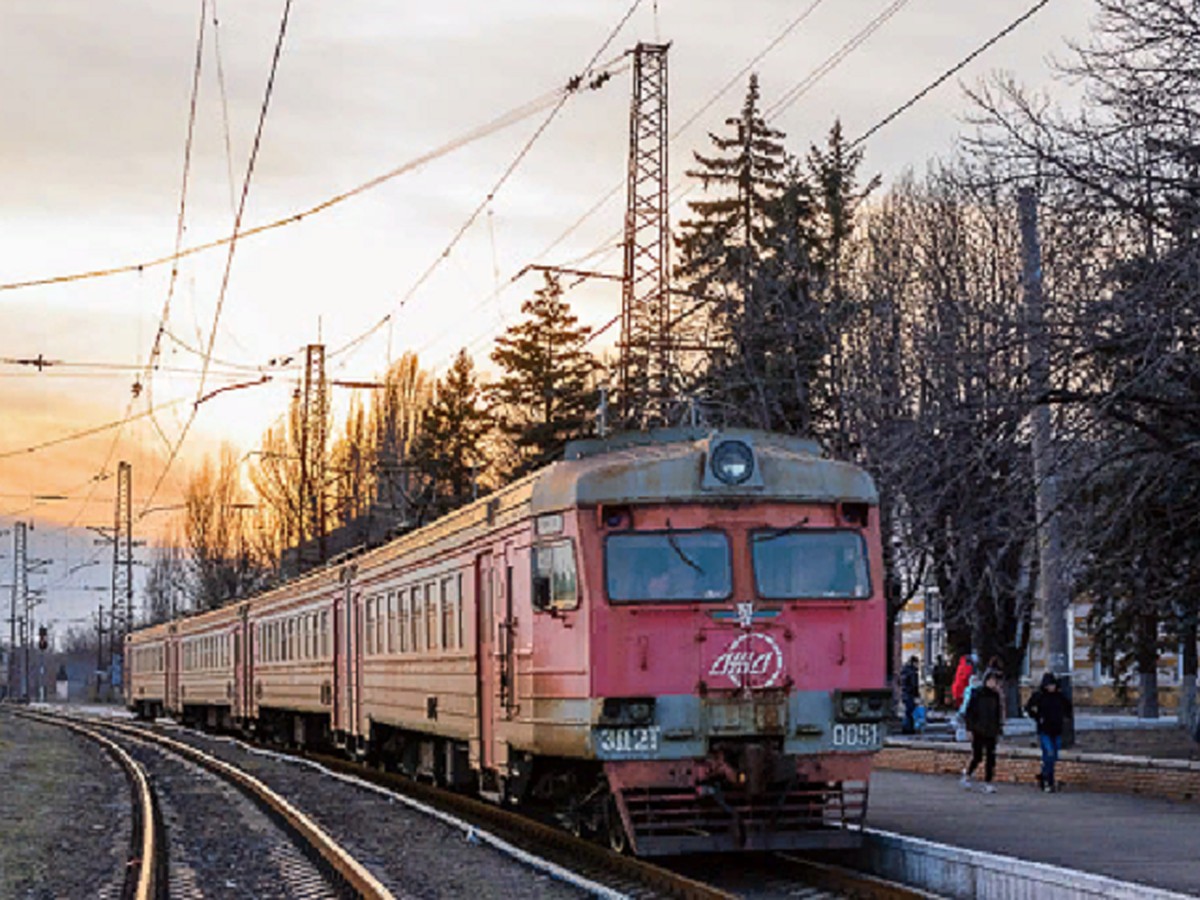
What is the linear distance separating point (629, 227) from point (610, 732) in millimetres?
21493

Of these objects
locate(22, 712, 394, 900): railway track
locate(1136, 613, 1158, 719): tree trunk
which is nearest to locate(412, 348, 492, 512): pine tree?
locate(1136, 613, 1158, 719): tree trunk

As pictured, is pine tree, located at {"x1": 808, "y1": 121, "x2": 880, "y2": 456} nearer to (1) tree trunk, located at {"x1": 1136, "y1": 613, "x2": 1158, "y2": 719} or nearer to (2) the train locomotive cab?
(1) tree trunk, located at {"x1": 1136, "y1": 613, "x2": 1158, "y2": 719}

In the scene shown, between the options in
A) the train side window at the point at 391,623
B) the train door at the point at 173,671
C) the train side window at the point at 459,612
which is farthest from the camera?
the train door at the point at 173,671

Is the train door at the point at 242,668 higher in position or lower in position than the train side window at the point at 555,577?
lower

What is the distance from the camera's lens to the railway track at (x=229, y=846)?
15.0 m

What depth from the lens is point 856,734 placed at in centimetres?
1525

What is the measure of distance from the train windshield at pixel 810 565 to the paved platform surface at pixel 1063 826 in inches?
83.0

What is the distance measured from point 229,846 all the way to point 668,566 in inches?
234

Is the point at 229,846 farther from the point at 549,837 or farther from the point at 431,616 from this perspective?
the point at 431,616

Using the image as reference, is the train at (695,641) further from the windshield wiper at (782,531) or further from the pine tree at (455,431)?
the pine tree at (455,431)

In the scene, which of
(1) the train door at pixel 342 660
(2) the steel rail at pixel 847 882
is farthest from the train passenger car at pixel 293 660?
(2) the steel rail at pixel 847 882

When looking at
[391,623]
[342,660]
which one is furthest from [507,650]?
[342,660]

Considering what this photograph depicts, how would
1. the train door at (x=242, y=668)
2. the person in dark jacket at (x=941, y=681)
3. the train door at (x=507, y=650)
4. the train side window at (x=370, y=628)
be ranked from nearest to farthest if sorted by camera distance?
the train door at (x=507, y=650), the train side window at (x=370, y=628), the train door at (x=242, y=668), the person in dark jacket at (x=941, y=681)

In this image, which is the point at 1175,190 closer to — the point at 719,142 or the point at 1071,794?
the point at 1071,794
